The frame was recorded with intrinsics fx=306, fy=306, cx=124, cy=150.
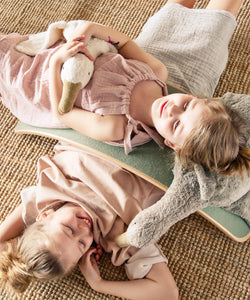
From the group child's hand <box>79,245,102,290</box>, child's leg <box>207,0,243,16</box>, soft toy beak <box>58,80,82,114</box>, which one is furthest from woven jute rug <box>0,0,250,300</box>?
soft toy beak <box>58,80,82,114</box>

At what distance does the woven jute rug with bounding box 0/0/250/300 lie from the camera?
1013 mm

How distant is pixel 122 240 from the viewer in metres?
0.91

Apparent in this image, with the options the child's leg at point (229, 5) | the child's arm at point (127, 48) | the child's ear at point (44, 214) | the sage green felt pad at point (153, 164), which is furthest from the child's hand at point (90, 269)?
the child's leg at point (229, 5)

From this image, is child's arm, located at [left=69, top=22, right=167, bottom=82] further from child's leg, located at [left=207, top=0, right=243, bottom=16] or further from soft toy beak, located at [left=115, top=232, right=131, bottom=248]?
soft toy beak, located at [left=115, top=232, right=131, bottom=248]

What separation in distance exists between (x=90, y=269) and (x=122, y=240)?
151 millimetres

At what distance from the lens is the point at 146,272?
965 mm

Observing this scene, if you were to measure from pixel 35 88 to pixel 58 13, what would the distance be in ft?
1.92

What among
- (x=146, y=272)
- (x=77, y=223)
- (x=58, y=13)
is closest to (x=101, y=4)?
(x=58, y=13)

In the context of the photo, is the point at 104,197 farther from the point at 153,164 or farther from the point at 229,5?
the point at 229,5

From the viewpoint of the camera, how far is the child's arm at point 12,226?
100 centimetres

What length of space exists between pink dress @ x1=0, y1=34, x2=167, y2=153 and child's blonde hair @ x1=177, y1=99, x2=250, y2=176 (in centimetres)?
20

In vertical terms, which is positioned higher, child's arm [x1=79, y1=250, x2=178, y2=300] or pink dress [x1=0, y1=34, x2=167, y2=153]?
pink dress [x1=0, y1=34, x2=167, y2=153]

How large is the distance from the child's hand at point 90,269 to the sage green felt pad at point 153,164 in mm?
302

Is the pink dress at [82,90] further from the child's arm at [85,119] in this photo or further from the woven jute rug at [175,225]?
the woven jute rug at [175,225]
